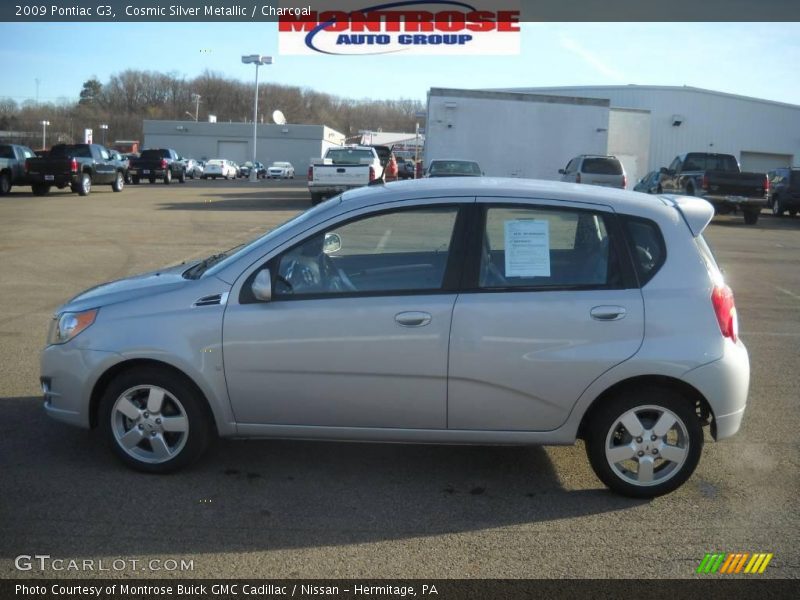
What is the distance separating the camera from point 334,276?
4.96 metres

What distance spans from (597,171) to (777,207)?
9062 millimetres

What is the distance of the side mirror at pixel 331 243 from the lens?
16.5 ft

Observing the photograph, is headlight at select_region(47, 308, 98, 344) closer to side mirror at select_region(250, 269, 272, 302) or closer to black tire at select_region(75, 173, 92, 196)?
side mirror at select_region(250, 269, 272, 302)

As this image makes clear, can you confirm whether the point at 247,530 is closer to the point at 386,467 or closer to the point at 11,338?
the point at 386,467

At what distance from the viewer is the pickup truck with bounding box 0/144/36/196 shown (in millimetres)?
28188

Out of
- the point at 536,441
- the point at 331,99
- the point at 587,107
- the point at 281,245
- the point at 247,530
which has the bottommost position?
the point at 247,530

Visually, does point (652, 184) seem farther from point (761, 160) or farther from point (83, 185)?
point (761, 160)

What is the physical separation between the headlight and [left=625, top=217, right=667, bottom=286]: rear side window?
3116 mm

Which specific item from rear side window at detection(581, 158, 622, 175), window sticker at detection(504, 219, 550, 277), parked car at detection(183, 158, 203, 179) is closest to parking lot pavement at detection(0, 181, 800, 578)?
window sticker at detection(504, 219, 550, 277)

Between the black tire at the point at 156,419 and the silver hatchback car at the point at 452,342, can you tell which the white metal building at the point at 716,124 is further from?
the black tire at the point at 156,419

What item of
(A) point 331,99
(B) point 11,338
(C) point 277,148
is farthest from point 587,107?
(A) point 331,99

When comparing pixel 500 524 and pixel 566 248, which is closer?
pixel 500 524

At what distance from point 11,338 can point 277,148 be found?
247 feet

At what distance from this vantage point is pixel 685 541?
14.2 ft
